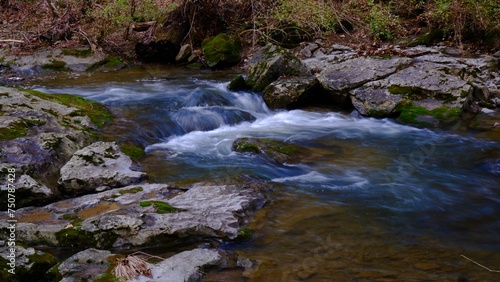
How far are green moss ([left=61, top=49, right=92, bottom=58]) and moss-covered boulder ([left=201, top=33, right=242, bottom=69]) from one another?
12.3ft

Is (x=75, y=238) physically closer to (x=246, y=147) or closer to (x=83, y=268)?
(x=83, y=268)

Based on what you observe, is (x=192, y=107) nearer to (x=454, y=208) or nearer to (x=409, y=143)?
(x=409, y=143)

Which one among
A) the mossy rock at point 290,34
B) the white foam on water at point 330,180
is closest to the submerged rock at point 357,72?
the white foam on water at point 330,180

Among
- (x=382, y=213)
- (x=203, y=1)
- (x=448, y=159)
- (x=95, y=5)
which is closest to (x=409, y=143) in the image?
(x=448, y=159)

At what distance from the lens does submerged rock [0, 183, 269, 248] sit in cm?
478

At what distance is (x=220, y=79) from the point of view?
1295 cm

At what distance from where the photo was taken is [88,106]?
31.0 ft

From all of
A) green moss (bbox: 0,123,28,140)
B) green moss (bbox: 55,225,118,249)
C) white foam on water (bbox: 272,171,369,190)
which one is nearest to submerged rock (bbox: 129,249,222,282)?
green moss (bbox: 55,225,118,249)

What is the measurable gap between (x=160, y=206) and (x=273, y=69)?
6642 mm

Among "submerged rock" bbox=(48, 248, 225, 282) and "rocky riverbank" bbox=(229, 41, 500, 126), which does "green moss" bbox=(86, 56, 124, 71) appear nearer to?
"rocky riverbank" bbox=(229, 41, 500, 126)

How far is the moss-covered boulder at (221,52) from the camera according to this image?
14270 mm

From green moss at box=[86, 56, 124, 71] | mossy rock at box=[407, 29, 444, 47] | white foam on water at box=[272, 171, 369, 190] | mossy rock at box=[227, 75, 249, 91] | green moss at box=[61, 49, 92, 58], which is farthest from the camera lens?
green moss at box=[61, 49, 92, 58]

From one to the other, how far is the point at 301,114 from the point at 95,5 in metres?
9.41

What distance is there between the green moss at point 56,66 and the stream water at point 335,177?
6.72ft
